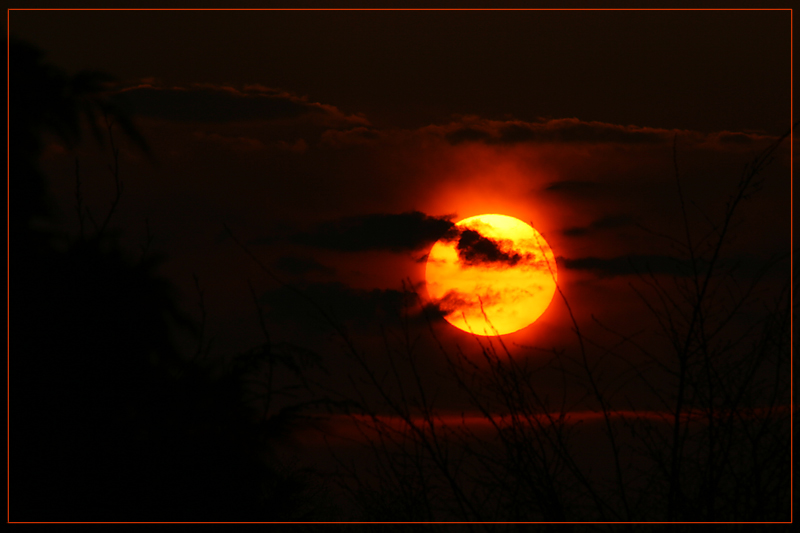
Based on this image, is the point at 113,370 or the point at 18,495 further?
the point at 113,370

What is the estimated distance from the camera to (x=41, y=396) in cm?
350

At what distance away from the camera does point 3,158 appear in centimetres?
424

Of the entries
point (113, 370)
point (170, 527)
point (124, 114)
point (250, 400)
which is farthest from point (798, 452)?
point (124, 114)

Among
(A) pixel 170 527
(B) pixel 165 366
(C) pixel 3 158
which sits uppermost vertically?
(C) pixel 3 158

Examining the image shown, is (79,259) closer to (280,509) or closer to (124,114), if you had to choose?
(124,114)

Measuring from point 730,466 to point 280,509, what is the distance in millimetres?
2524

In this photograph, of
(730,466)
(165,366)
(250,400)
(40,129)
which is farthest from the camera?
(40,129)

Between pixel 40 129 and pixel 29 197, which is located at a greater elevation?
pixel 40 129

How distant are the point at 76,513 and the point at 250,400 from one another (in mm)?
1035

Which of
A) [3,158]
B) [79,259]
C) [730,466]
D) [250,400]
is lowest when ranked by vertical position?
[730,466]

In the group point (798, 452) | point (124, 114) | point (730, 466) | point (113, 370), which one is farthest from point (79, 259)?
point (798, 452)

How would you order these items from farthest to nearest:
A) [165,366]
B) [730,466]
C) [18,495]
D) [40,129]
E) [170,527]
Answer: [40,129] < [165,366] < [170,527] < [18,495] < [730,466]

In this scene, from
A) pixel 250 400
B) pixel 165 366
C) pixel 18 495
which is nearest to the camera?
pixel 18 495

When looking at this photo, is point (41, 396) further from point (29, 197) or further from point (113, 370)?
point (29, 197)
